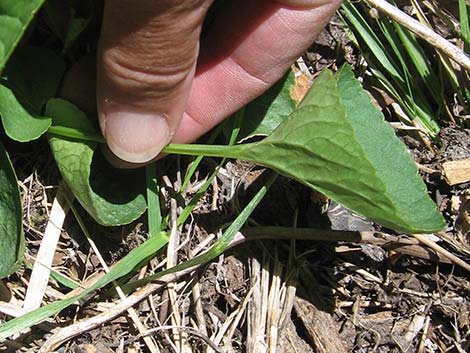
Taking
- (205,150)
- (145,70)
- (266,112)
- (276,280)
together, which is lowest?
(276,280)

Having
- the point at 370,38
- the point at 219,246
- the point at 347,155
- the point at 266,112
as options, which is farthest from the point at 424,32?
the point at 219,246

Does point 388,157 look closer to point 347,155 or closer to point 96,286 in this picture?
point 347,155

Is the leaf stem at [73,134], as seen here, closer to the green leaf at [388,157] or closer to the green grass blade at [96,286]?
the green grass blade at [96,286]

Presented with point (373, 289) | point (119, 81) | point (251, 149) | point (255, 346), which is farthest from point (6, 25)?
point (373, 289)

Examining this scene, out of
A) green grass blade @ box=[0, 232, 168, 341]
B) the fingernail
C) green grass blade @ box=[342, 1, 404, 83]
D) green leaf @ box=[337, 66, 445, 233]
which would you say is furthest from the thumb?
green grass blade @ box=[342, 1, 404, 83]

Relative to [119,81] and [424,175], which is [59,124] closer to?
[119,81]

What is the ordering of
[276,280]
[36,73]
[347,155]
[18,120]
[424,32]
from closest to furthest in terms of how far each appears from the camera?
[347,155]
[18,120]
[36,73]
[276,280]
[424,32]

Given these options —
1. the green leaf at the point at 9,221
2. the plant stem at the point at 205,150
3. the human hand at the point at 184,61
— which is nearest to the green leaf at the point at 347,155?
the plant stem at the point at 205,150

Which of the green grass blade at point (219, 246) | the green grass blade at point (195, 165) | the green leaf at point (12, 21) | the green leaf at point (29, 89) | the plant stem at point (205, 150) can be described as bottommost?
the green grass blade at point (219, 246)
